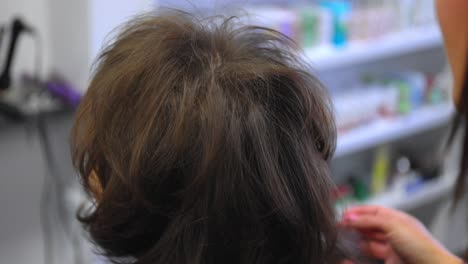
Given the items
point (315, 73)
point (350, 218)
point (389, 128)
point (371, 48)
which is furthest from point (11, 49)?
point (389, 128)

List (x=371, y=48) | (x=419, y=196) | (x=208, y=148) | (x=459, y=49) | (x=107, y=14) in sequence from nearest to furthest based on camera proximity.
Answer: (x=208, y=148)
(x=459, y=49)
(x=107, y=14)
(x=371, y=48)
(x=419, y=196)

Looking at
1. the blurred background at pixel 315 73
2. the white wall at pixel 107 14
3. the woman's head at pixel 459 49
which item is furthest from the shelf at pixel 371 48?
the woman's head at pixel 459 49

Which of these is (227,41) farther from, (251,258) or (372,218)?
(372,218)

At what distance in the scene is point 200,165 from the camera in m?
0.56

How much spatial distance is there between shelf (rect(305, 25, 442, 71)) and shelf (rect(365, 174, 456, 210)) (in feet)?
1.76

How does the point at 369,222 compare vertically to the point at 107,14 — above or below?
below

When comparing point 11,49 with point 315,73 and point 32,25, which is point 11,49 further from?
point 315,73

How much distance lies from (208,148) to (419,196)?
5.60 ft

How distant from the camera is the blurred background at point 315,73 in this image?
1.29m

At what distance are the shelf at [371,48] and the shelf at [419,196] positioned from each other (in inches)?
21.1

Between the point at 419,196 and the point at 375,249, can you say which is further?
the point at 419,196

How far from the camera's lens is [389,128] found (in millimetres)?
1826

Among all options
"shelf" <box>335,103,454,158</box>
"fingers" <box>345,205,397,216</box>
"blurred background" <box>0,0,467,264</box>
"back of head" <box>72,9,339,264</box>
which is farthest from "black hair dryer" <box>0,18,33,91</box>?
"shelf" <box>335,103,454,158</box>

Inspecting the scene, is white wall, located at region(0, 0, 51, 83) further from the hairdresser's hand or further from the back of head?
the hairdresser's hand
